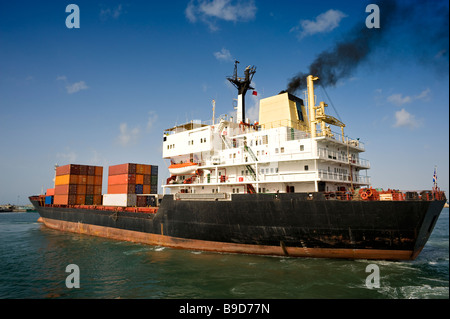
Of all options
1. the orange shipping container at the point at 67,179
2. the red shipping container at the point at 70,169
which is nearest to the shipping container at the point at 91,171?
→ the red shipping container at the point at 70,169

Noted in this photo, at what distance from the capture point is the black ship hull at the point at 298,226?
47.7ft

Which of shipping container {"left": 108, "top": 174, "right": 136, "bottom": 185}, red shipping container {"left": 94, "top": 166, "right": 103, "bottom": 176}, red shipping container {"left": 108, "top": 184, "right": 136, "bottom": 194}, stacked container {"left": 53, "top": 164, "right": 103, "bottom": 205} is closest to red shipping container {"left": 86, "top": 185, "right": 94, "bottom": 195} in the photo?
stacked container {"left": 53, "top": 164, "right": 103, "bottom": 205}

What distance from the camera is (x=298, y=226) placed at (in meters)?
16.4

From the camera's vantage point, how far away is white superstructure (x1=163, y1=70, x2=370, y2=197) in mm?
18953

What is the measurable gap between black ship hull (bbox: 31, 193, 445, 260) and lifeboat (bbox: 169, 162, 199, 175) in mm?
3461

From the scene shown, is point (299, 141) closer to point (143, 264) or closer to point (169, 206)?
point (169, 206)

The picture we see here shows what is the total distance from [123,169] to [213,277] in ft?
68.4

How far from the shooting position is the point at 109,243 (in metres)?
25.2

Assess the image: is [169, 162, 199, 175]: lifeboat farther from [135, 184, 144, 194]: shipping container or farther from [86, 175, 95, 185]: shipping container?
[86, 175, 95, 185]: shipping container

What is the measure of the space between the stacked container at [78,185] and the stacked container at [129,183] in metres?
5.03

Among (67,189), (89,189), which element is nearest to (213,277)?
(89,189)

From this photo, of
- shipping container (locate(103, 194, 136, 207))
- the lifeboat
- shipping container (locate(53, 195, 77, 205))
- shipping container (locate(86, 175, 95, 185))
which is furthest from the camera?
shipping container (locate(86, 175, 95, 185))
